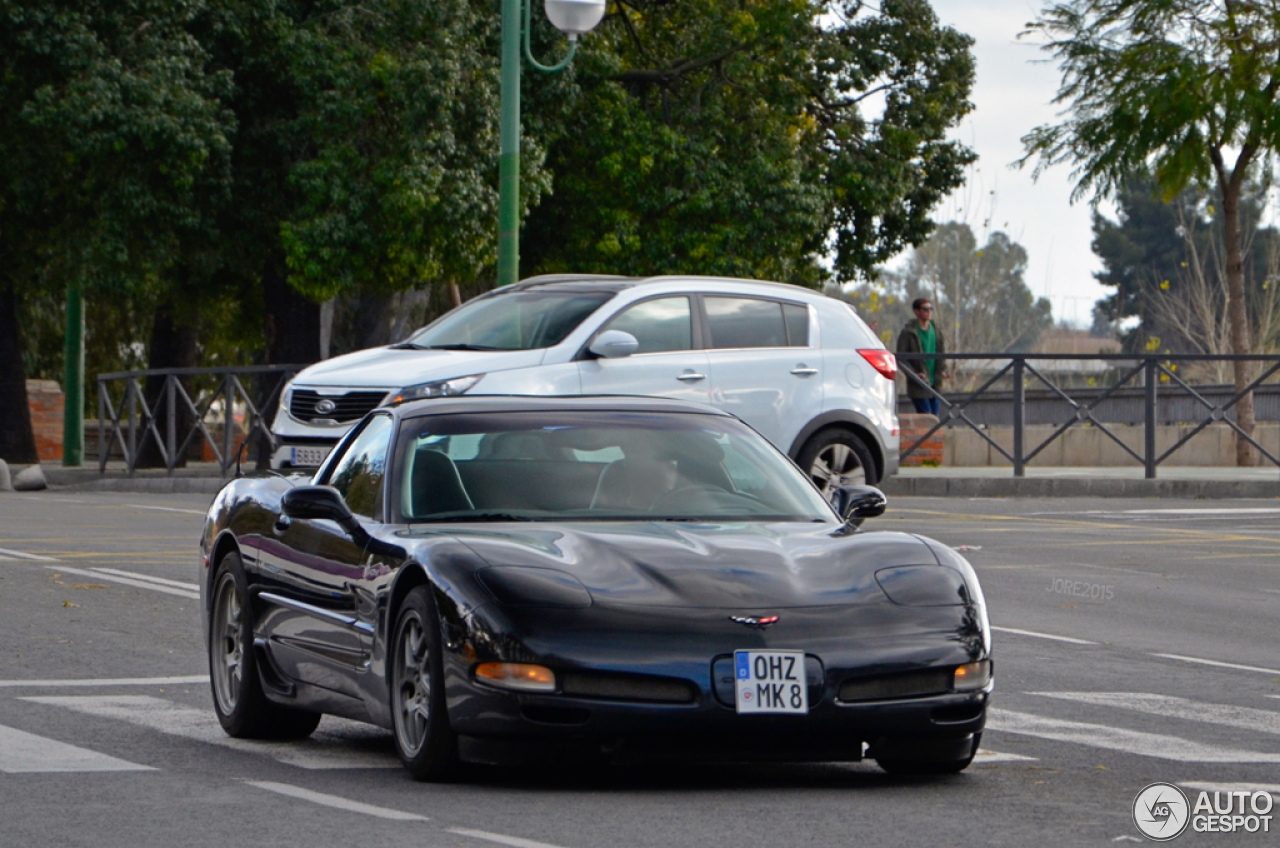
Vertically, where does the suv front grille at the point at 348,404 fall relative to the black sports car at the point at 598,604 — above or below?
above

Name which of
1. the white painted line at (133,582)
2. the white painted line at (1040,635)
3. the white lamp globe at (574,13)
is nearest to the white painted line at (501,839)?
the white painted line at (1040,635)

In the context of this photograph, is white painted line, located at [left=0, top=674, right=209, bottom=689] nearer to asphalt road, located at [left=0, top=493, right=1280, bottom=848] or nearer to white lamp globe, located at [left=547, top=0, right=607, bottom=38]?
asphalt road, located at [left=0, top=493, right=1280, bottom=848]

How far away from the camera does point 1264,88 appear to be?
3203cm

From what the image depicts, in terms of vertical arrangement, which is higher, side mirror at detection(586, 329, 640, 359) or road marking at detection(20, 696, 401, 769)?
side mirror at detection(586, 329, 640, 359)

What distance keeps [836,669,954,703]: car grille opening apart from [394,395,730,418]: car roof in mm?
1745

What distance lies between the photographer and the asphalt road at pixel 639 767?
5492mm

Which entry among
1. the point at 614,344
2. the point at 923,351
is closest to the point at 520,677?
the point at 614,344

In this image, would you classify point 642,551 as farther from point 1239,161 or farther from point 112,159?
point 1239,161

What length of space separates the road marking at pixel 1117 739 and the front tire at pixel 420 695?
237 centimetres

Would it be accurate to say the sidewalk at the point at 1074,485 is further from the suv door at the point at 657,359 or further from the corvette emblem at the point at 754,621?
the corvette emblem at the point at 754,621

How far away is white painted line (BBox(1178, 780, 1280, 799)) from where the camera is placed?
20.4 ft

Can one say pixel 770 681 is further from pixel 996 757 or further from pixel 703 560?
pixel 996 757

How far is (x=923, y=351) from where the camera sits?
2625 cm

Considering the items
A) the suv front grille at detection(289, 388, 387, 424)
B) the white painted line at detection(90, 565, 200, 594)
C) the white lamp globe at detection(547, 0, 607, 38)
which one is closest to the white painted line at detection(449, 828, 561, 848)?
the white painted line at detection(90, 565, 200, 594)
